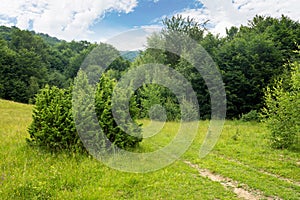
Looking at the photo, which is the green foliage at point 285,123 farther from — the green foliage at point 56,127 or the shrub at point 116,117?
the green foliage at point 56,127

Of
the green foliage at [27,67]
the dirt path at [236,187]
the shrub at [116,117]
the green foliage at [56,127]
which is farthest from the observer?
the green foliage at [27,67]

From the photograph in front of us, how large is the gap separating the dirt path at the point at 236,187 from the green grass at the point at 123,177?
193 mm

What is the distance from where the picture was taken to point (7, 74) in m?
49.3

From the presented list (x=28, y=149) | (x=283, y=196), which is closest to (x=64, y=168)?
(x=28, y=149)

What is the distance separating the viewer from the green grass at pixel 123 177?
222 inches

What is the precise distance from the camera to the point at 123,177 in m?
6.69

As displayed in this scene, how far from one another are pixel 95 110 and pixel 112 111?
2.13 ft

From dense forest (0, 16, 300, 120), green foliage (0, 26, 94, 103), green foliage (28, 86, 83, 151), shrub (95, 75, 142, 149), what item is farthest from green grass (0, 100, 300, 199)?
green foliage (0, 26, 94, 103)

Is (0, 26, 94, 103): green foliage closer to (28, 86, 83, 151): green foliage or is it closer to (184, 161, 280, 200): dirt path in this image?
(28, 86, 83, 151): green foliage

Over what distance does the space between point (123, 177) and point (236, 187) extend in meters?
3.08

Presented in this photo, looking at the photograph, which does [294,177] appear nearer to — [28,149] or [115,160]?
[115,160]

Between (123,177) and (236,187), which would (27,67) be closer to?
(123,177)

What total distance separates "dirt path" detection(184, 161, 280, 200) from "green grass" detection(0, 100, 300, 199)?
0.63 feet

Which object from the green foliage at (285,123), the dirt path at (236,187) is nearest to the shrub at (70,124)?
the dirt path at (236,187)
